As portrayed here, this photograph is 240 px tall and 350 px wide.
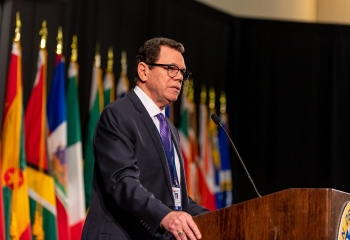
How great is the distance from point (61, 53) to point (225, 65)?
9.98 feet

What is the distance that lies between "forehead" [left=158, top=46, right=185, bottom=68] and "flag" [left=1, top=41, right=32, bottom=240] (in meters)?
2.75

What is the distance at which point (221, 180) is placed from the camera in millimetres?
8211

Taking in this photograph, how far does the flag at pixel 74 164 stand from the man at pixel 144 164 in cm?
292

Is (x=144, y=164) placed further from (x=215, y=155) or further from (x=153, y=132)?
(x=215, y=155)

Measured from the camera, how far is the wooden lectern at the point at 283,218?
2291 millimetres

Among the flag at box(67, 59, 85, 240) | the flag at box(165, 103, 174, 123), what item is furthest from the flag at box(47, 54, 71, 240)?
the flag at box(165, 103, 174, 123)

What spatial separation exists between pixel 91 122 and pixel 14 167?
1.14 m

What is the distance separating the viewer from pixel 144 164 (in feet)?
9.00

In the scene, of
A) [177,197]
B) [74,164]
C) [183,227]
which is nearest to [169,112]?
[74,164]

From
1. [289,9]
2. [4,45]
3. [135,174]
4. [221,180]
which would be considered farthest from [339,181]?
[135,174]

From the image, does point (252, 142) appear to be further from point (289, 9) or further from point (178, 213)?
point (178, 213)

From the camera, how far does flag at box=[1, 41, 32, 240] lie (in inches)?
211

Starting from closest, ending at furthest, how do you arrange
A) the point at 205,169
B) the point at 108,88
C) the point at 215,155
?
1. the point at 108,88
2. the point at 205,169
3. the point at 215,155

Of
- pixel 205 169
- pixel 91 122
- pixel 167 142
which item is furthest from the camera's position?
pixel 205 169
